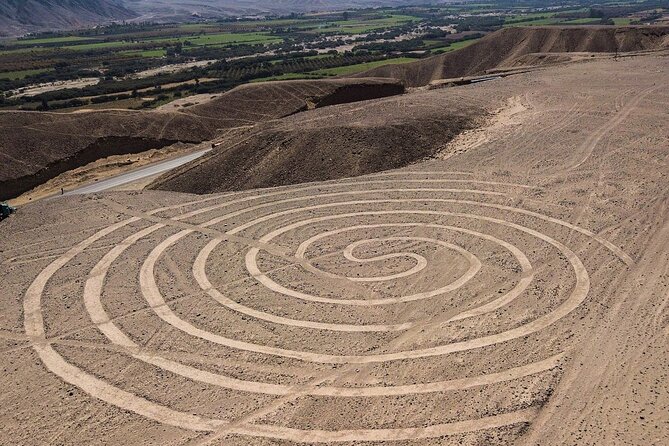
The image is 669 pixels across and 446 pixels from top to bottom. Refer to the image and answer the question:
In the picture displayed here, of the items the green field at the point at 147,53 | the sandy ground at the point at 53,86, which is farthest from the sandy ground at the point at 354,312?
the green field at the point at 147,53

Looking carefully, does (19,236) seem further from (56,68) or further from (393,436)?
(56,68)

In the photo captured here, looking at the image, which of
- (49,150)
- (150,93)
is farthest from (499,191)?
(150,93)

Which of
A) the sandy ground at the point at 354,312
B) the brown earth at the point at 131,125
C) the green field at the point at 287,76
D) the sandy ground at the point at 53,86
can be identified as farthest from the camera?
the sandy ground at the point at 53,86

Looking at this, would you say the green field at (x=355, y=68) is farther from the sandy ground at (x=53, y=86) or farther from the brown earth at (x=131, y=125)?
the sandy ground at (x=53, y=86)

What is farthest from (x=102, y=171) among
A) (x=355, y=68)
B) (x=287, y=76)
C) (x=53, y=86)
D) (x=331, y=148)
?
(x=53, y=86)

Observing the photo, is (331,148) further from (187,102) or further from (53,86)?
(53,86)
